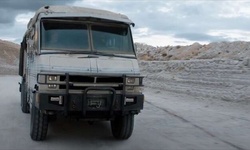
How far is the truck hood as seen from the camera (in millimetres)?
7961

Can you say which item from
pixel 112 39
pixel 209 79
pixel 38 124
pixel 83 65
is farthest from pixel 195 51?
pixel 83 65

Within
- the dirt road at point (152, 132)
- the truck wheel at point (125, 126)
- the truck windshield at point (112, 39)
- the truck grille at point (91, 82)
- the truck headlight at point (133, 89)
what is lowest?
the dirt road at point (152, 132)

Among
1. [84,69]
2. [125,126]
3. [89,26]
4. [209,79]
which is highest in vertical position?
[89,26]

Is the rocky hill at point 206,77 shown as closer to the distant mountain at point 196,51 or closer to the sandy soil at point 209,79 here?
the sandy soil at point 209,79

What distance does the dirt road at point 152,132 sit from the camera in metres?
8.60

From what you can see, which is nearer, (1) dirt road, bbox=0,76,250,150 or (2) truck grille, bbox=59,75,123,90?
(2) truck grille, bbox=59,75,123,90

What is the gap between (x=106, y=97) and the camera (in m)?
8.08

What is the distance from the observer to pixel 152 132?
10.2 metres

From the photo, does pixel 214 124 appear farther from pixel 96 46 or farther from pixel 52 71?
pixel 52 71

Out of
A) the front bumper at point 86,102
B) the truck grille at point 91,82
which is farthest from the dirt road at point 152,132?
the truck grille at point 91,82

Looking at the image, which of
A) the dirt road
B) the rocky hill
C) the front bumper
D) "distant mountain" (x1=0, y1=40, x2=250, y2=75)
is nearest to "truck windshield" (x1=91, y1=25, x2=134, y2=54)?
the front bumper

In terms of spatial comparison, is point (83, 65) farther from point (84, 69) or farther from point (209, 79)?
point (209, 79)

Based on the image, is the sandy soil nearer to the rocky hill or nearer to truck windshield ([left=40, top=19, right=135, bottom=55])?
the rocky hill

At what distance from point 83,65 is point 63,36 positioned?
0.95 metres
